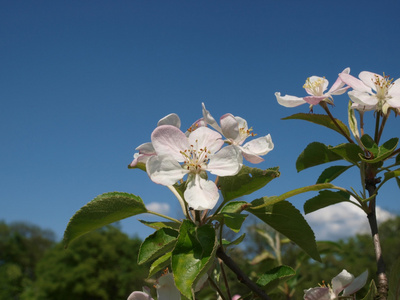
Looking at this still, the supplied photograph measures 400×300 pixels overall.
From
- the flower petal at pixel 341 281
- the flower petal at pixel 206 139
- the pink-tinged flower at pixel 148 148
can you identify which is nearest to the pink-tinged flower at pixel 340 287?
the flower petal at pixel 341 281

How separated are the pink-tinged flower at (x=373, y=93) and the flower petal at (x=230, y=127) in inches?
15.4

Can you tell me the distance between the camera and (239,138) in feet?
4.02

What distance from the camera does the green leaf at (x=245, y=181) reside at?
1049mm

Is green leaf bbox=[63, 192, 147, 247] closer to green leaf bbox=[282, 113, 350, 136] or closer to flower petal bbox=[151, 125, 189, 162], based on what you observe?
flower petal bbox=[151, 125, 189, 162]

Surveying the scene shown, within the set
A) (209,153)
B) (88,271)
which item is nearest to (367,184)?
(209,153)

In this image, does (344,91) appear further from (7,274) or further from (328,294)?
(7,274)

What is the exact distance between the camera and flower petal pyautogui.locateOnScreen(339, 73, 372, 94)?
1324mm

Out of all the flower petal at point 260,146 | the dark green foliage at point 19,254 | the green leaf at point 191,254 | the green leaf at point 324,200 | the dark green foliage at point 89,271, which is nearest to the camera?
the green leaf at point 191,254

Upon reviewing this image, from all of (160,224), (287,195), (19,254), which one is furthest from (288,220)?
(19,254)

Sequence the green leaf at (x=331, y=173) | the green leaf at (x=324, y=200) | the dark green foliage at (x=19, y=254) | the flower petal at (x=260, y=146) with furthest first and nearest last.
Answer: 1. the dark green foliage at (x=19, y=254)
2. the green leaf at (x=331, y=173)
3. the green leaf at (x=324, y=200)
4. the flower petal at (x=260, y=146)

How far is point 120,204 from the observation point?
1.05 metres

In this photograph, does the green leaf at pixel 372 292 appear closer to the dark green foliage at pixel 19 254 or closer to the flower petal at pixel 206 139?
the flower petal at pixel 206 139

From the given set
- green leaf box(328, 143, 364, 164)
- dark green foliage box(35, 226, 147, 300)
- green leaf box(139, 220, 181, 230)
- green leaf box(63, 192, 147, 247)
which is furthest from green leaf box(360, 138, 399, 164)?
dark green foliage box(35, 226, 147, 300)

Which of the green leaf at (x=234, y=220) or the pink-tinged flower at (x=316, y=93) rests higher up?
the pink-tinged flower at (x=316, y=93)
